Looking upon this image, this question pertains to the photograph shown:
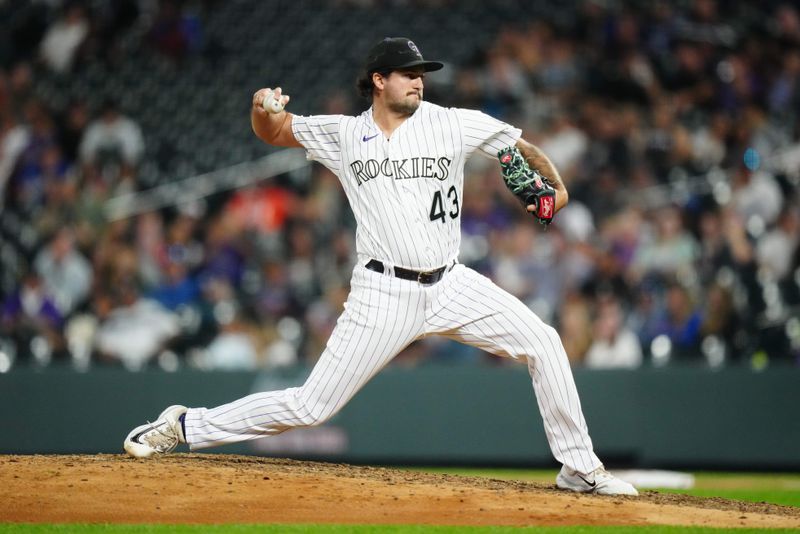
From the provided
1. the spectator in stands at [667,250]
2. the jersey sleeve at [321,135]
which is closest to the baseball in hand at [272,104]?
the jersey sleeve at [321,135]

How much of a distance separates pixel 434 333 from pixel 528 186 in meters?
0.84

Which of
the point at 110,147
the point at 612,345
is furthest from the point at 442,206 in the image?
the point at 110,147

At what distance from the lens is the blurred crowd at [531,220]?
36.7 feet

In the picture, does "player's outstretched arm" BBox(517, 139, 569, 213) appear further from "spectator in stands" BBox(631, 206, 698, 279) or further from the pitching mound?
"spectator in stands" BBox(631, 206, 698, 279)

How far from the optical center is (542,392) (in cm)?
589

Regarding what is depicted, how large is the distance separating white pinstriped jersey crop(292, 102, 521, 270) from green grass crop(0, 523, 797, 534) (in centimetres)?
125

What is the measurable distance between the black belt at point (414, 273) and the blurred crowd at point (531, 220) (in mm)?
5328

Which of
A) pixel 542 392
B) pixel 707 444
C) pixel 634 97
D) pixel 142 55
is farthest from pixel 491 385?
pixel 142 55

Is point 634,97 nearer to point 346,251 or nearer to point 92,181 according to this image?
point 346,251

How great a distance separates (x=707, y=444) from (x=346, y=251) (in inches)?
156

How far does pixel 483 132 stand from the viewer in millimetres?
5969

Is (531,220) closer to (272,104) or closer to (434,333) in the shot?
(434,333)

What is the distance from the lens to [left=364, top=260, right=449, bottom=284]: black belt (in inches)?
231

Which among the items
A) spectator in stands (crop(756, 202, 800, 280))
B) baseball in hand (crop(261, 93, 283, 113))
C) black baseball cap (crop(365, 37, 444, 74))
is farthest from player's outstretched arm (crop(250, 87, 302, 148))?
spectator in stands (crop(756, 202, 800, 280))
